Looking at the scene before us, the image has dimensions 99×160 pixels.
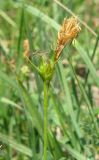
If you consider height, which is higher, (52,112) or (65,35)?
(52,112)

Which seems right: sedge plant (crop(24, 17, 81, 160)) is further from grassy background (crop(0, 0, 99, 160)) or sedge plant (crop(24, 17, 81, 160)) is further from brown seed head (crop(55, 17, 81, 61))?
grassy background (crop(0, 0, 99, 160))

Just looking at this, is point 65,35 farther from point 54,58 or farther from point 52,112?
point 52,112

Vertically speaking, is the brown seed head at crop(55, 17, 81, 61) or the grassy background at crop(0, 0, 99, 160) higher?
the grassy background at crop(0, 0, 99, 160)

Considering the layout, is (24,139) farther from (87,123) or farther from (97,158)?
(87,123)

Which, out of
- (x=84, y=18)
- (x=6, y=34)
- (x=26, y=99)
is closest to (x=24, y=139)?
(x=26, y=99)

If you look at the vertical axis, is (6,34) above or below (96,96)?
above

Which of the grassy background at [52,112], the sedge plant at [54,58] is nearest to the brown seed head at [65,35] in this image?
the sedge plant at [54,58]

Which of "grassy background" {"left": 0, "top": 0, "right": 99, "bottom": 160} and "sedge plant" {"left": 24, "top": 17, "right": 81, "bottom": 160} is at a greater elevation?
"grassy background" {"left": 0, "top": 0, "right": 99, "bottom": 160}

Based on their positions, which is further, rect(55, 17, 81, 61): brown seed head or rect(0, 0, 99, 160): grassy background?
rect(0, 0, 99, 160): grassy background

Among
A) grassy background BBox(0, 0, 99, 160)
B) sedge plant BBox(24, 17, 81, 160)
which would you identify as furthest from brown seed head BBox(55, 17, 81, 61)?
grassy background BBox(0, 0, 99, 160)

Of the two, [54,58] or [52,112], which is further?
[52,112]

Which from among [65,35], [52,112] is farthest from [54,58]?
[52,112]
